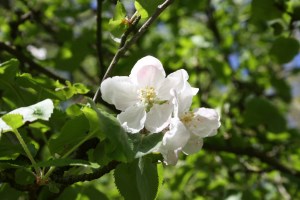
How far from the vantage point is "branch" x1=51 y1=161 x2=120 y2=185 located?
1.21 m

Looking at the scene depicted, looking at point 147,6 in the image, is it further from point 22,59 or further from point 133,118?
point 22,59

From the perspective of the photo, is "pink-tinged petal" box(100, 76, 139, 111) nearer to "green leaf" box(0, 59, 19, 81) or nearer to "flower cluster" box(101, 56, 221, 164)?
"flower cluster" box(101, 56, 221, 164)

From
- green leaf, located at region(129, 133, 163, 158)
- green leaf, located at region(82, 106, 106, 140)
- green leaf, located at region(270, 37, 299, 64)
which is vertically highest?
green leaf, located at region(82, 106, 106, 140)

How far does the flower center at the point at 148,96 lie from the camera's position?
4.14 feet

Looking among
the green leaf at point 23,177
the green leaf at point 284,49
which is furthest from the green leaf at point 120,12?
the green leaf at point 284,49

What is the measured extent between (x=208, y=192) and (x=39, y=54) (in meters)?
1.29

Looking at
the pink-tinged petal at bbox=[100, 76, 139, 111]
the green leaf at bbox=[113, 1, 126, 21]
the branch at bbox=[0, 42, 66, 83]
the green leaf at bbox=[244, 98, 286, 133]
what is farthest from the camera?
the green leaf at bbox=[244, 98, 286, 133]

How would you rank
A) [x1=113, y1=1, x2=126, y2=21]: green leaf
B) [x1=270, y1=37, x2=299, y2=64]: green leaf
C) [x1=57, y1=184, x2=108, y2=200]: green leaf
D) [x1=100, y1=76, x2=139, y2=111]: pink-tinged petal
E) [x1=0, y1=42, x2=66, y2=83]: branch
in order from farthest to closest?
[x1=270, y1=37, x2=299, y2=64]: green leaf, [x1=0, y1=42, x2=66, y2=83]: branch, [x1=57, y1=184, x2=108, y2=200]: green leaf, [x1=113, y1=1, x2=126, y2=21]: green leaf, [x1=100, y1=76, x2=139, y2=111]: pink-tinged petal

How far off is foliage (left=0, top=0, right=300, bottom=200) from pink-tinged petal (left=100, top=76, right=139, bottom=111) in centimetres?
4

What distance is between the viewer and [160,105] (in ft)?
4.14

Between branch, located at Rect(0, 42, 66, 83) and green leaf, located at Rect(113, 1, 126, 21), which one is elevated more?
green leaf, located at Rect(113, 1, 126, 21)

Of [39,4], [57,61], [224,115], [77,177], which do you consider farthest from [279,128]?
[77,177]

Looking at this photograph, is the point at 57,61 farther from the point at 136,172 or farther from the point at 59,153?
the point at 136,172

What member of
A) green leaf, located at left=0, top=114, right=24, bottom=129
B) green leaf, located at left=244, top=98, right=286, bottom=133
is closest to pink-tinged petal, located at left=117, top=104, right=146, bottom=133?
green leaf, located at left=0, top=114, right=24, bottom=129
